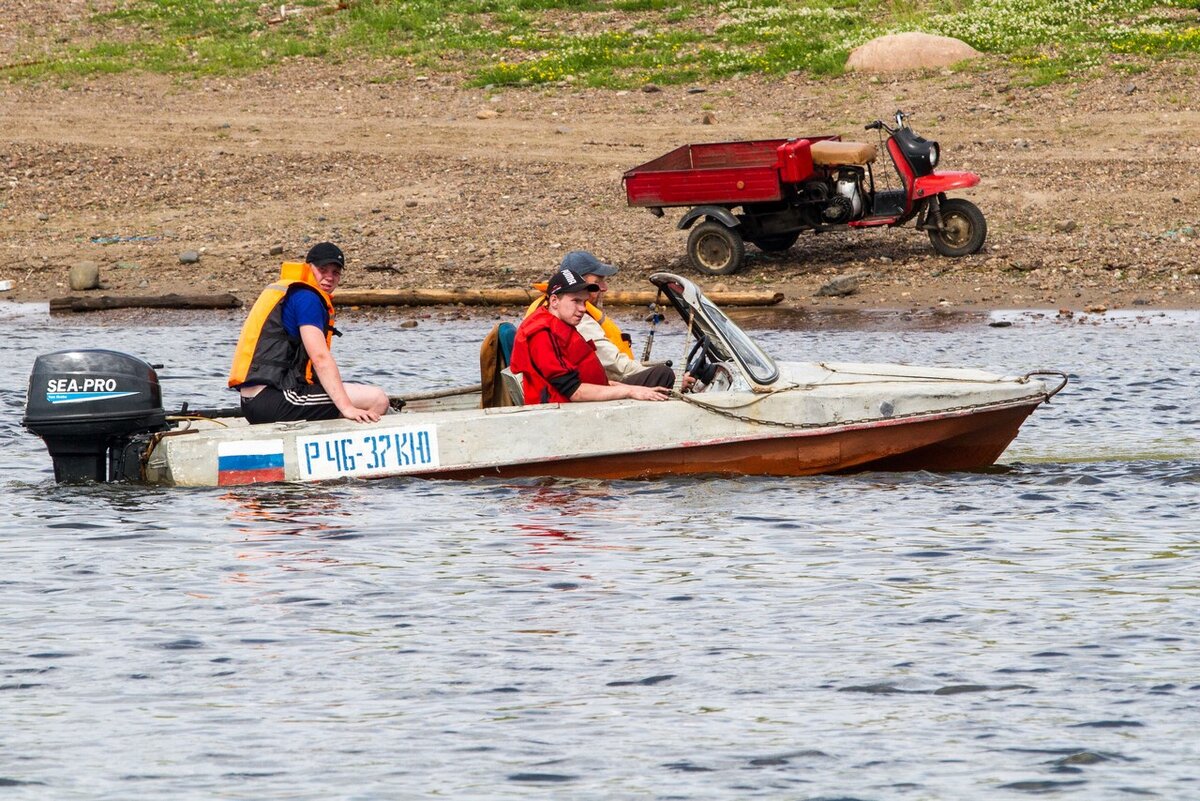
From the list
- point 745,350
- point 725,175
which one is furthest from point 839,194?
point 745,350

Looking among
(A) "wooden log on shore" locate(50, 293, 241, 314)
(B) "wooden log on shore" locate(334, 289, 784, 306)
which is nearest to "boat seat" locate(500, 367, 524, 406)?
(B) "wooden log on shore" locate(334, 289, 784, 306)

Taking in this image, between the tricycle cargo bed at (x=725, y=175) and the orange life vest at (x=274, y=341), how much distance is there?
8846mm

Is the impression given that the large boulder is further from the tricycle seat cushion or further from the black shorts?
the black shorts

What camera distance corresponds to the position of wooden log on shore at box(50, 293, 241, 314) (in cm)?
2000

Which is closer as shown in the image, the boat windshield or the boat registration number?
the boat windshield

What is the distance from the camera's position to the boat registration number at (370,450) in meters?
10.5

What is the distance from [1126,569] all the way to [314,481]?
4505 mm

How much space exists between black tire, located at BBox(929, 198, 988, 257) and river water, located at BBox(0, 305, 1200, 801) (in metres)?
7.50

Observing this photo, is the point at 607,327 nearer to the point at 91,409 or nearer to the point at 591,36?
the point at 91,409

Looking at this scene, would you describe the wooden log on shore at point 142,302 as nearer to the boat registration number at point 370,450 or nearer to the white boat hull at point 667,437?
the white boat hull at point 667,437

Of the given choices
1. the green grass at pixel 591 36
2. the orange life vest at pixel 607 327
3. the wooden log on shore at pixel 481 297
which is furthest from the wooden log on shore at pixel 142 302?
the orange life vest at pixel 607 327

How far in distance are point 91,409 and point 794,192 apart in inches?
407

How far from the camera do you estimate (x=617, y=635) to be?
310 inches

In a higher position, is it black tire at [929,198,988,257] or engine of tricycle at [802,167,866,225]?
engine of tricycle at [802,167,866,225]
